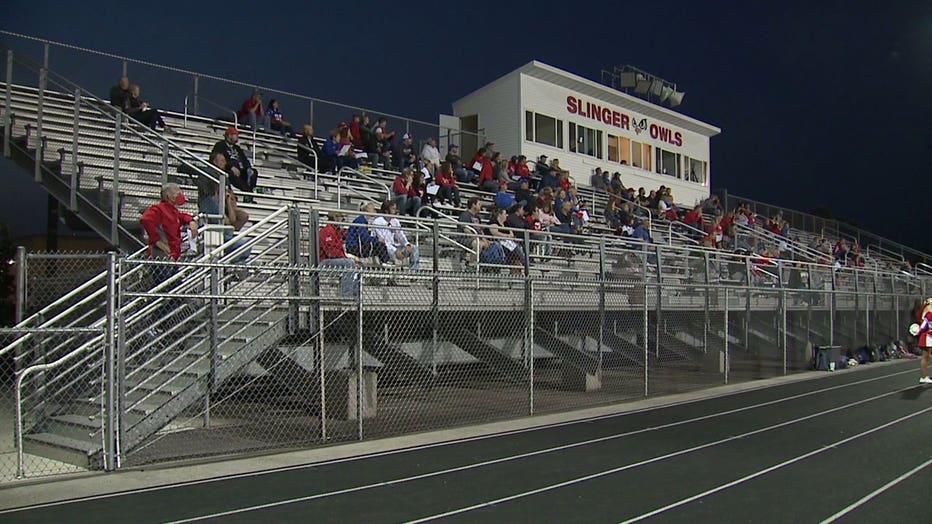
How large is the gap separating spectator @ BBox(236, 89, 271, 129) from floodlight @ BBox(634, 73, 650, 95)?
66.9ft

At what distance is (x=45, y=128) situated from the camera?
1419 cm

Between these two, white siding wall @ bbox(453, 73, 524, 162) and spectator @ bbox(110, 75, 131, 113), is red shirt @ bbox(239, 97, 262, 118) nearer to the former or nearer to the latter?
spectator @ bbox(110, 75, 131, 113)

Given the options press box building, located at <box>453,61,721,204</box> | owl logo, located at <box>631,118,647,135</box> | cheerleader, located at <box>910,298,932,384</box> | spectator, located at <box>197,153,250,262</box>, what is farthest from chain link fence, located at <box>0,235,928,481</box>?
owl logo, located at <box>631,118,647,135</box>

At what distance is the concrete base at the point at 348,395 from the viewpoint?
11195mm

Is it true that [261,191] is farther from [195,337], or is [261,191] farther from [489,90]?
[489,90]

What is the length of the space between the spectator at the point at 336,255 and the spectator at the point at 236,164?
132 inches

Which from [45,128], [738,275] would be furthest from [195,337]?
[738,275]

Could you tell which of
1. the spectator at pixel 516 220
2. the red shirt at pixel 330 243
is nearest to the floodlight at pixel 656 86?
the spectator at pixel 516 220

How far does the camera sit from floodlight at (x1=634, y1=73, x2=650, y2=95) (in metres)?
35.3

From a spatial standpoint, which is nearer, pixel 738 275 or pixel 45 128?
pixel 45 128

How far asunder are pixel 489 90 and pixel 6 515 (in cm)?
2444

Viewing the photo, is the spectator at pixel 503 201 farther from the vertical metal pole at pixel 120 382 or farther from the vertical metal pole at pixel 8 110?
the vertical metal pole at pixel 120 382

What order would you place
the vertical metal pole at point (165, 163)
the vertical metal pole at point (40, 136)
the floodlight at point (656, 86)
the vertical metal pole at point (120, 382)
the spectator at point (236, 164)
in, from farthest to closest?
the floodlight at point (656, 86)
the spectator at point (236, 164)
the vertical metal pole at point (40, 136)
the vertical metal pole at point (165, 163)
the vertical metal pole at point (120, 382)

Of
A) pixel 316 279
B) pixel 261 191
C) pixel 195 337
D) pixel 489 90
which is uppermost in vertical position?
pixel 489 90
